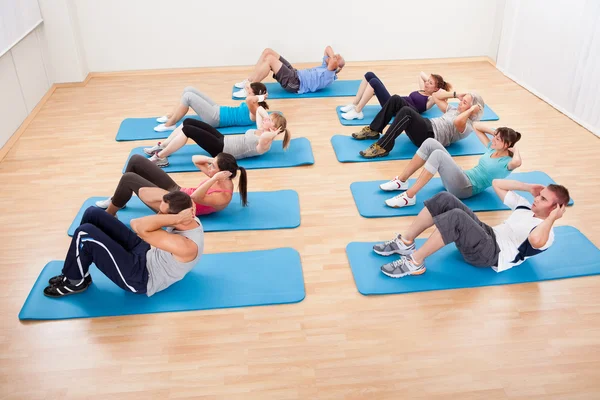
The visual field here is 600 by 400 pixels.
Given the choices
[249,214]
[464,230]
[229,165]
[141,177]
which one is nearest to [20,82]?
[141,177]

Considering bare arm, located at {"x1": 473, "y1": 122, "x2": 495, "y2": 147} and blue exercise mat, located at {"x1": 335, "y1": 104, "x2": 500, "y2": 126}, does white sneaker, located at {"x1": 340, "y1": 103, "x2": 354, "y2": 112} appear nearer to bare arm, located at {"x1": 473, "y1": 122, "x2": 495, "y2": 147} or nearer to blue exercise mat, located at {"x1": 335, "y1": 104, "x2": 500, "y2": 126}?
blue exercise mat, located at {"x1": 335, "y1": 104, "x2": 500, "y2": 126}

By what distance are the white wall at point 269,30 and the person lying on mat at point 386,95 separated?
5.11 ft

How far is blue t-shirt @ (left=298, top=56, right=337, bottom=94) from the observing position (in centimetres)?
612

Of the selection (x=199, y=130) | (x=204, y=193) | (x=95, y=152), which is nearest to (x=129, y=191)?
(x=204, y=193)

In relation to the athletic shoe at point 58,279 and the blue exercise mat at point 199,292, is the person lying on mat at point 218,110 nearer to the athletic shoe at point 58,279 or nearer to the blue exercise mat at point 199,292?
the blue exercise mat at point 199,292

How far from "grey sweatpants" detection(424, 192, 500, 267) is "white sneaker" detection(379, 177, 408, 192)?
2.97 ft

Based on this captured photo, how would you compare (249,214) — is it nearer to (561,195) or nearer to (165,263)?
(165,263)

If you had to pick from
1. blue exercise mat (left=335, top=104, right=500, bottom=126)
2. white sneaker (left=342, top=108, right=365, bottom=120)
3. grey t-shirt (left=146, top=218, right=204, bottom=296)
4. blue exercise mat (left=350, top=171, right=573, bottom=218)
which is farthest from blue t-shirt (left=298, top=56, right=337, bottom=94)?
grey t-shirt (left=146, top=218, right=204, bottom=296)

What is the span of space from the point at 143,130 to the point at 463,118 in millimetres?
3204

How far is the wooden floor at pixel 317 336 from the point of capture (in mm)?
2707

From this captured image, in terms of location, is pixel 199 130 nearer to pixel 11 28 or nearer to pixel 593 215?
pixel 11 28

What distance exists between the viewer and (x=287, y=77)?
Answer: 19.9ft

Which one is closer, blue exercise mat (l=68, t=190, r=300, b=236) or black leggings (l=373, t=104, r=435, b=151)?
blue exercise mat (l=68, t=190, r=300, b=236)

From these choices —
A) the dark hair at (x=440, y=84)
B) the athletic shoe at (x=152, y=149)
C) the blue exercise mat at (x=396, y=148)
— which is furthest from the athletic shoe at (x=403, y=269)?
the athletic shoe at (x=152, y=149)
